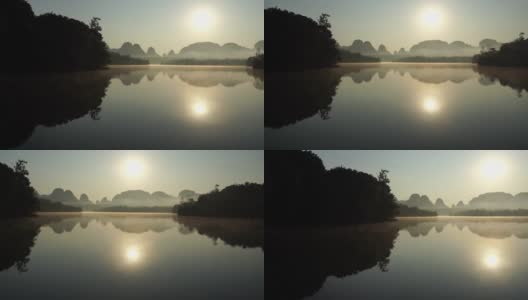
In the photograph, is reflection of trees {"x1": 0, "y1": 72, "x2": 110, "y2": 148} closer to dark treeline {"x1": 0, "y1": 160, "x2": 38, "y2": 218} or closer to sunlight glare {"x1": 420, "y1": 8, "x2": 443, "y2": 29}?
dark treeline {"x1": 0, "y1": 160, "x2": 38, "y2": 218}

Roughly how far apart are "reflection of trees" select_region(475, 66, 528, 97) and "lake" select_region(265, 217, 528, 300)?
79 cm

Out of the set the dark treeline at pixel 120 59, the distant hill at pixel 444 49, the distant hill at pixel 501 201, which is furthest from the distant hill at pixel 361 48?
the dark treeline at pixel 120 59

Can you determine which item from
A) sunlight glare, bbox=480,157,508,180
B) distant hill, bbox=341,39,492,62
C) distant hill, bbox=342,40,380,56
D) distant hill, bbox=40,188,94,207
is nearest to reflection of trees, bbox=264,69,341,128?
distant hill, bbox=342,40,380,56

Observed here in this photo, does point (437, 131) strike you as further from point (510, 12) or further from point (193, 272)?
point (193, 272)

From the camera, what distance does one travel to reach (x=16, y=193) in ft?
11.0

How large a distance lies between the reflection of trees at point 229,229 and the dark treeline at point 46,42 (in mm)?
1102

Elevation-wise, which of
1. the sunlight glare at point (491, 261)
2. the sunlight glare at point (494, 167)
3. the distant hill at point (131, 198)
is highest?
the sunlight glare at point (494, 167)

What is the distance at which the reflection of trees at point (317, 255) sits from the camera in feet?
10.7

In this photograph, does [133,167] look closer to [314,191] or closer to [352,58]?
[314,191]

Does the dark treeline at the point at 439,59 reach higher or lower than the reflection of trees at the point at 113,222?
higher

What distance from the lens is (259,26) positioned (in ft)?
11.0

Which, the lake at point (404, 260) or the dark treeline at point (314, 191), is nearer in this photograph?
the lake at point (404, 260)

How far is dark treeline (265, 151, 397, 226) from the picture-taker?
3.35 metres

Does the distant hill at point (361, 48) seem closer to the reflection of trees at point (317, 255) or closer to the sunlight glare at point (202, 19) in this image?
the sunlight glare at point (202, 19)
